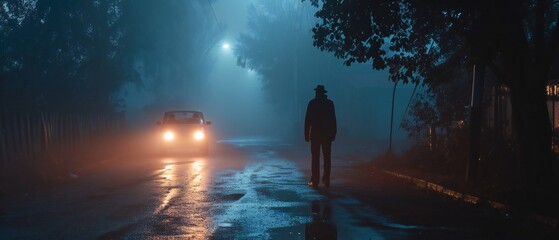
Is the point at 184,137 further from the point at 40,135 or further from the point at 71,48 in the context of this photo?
the point at 40,135

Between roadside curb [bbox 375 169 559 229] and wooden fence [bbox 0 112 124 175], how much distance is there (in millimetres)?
8944

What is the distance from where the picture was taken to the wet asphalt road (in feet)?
25.0

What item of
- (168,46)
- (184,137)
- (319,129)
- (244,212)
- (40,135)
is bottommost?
(244,212)

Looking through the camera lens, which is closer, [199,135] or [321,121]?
[321,121]

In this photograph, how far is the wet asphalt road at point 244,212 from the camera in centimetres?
762

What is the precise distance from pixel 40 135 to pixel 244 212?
35.0ft

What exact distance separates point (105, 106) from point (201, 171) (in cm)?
1269

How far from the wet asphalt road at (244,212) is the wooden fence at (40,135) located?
2.29 metres

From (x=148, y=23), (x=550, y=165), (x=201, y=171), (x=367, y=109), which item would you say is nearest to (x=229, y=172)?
(x=201, y=171)

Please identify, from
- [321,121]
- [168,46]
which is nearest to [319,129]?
[321,121]

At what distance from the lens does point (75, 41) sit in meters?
23.4

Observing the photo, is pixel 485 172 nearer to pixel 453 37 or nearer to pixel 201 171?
pixel 453 37

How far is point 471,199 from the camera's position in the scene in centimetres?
1042

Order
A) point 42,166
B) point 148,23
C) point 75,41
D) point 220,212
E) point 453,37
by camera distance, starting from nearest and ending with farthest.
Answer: point 220,212 < point 453,37 < point 42,166 < point 75,41 < point 148,23
